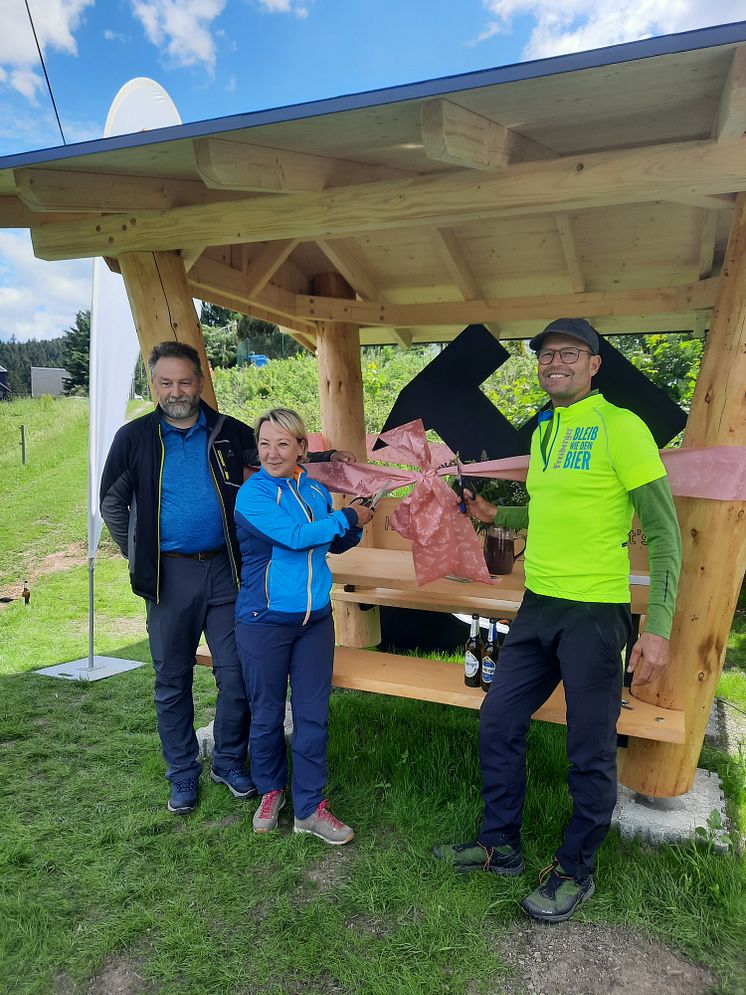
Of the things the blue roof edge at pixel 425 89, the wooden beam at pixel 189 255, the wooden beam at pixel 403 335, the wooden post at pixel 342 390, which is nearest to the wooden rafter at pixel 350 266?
the wooden post at pixel 342 390

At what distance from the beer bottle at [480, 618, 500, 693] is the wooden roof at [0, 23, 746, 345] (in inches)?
73.2

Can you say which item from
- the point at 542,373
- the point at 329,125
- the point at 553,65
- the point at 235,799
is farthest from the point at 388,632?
the point at 553,65

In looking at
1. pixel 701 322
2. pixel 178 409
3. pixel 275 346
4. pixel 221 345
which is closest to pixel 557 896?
pixel 178 409

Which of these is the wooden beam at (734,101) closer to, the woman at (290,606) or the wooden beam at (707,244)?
the wooden beam at (707,244)

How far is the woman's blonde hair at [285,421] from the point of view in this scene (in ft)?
9.76

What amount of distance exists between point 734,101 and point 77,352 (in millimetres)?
33710

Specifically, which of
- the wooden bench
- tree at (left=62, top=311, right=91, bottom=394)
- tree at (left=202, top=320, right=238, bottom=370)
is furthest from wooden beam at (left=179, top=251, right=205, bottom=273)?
tree at (left=62, top=311, right=91, bottom=394)

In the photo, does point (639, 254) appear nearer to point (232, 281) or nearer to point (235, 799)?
point (232, 281)

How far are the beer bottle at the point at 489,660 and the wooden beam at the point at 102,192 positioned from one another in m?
2.45

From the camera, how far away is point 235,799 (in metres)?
3.37

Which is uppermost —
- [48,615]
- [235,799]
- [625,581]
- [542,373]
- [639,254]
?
[639,254]

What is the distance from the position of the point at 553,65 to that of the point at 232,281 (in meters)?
3.11

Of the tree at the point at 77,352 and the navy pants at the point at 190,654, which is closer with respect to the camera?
the navy pants at the point at 190,654

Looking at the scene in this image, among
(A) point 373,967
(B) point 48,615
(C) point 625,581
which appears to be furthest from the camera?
(B) point 48,615
